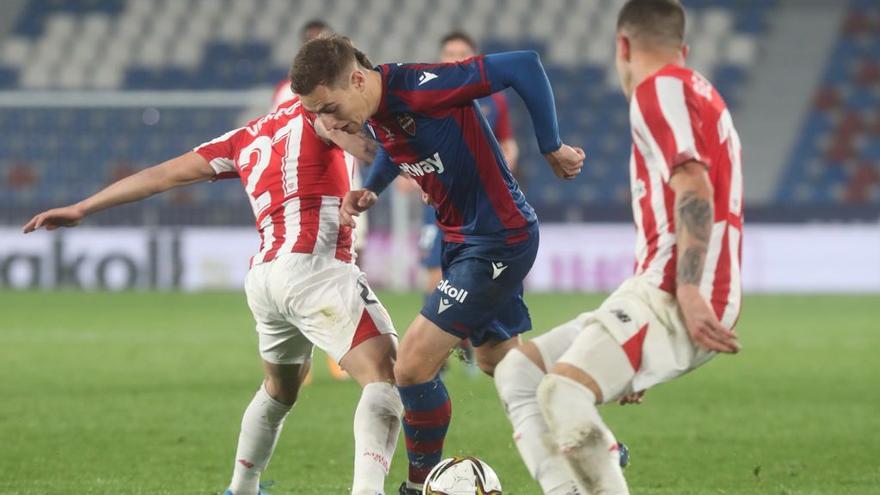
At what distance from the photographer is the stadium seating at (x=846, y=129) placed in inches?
968

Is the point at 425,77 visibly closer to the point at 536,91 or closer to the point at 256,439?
the point at 536,91

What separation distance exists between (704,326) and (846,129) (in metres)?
22.7

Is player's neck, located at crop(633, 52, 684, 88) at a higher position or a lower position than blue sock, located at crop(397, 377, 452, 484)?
higher

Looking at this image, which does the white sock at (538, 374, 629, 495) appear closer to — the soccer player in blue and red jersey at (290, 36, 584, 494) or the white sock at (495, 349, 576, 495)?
the white sock at (495, 349, 576, 495)

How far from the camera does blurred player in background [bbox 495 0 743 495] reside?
3.91 metres

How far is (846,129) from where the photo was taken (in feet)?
83.6

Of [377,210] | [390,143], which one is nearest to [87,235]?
[377,210]

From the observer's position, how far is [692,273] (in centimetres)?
391

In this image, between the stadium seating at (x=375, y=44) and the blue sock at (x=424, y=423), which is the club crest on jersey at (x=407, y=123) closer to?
the blue sock at (x=424, y=423)

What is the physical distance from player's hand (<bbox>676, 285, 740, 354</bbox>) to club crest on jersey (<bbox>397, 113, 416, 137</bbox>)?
1.37 m

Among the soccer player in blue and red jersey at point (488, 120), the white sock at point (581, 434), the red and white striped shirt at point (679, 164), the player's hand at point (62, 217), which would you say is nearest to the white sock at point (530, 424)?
the white sock at point (581, 434)

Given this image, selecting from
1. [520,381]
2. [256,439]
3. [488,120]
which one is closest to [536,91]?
[520,381]

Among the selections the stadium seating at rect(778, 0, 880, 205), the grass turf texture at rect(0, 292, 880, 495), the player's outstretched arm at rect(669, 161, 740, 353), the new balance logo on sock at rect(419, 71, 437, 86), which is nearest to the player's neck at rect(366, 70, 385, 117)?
the new balance logo on sock at rect(419, 71, 437, 86)

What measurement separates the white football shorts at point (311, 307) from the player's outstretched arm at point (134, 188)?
0.42 meters
